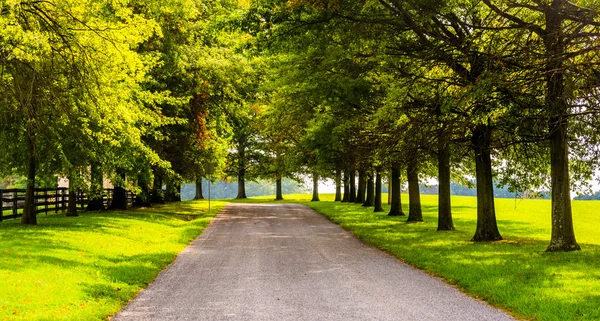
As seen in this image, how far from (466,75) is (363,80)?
12.4 feet

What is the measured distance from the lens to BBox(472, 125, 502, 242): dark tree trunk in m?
17.5

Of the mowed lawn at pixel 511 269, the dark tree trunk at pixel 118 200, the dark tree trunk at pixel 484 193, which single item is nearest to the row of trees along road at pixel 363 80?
the dark tree trunk at pixel 484 193

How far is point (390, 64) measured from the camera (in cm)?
1566

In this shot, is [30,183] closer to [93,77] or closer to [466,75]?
[93,77]

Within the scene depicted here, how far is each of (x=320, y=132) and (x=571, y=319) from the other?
1894 centimetres

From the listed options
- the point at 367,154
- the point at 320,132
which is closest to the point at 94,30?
the point at 367,154

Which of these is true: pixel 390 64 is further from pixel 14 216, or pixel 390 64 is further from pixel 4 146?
pixel 14 216

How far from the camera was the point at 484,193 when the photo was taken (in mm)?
17797

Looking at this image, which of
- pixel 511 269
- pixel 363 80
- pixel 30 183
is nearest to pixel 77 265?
pixel 30 183

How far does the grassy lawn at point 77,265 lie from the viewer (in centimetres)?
775

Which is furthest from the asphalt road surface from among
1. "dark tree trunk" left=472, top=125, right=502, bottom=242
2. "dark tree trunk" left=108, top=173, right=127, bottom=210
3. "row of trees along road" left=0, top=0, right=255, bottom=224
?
"dark tree trunk" left=108, top=173, right=127, bottom=210

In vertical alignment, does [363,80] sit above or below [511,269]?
above

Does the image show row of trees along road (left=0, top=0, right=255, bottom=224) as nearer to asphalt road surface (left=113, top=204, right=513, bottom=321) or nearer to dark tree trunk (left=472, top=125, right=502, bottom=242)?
asphalt road surface (left=113, top=204, right=513, bottom=321)

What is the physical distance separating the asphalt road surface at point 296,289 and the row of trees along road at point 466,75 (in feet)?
15.7
